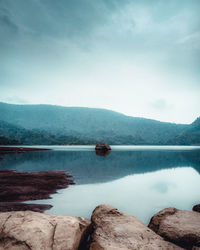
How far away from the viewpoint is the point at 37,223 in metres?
6.85

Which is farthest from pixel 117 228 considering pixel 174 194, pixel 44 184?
pixel 44 184

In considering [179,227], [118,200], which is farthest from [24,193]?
[179,227]

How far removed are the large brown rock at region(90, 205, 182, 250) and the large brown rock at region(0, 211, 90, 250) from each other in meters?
0.79

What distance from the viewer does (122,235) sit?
283 inches

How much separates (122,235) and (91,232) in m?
1.86

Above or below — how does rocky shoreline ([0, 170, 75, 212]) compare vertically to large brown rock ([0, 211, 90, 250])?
below

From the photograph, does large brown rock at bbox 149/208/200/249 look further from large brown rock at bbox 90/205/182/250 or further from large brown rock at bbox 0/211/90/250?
large brown rock at bbox 0/211/90/250

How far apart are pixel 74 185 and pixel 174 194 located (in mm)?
11420

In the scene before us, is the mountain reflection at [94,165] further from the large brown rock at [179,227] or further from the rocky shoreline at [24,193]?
the large brown rock at [179,227]

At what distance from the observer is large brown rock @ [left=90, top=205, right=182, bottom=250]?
21.7ft

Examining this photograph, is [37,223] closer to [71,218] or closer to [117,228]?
[71,218]

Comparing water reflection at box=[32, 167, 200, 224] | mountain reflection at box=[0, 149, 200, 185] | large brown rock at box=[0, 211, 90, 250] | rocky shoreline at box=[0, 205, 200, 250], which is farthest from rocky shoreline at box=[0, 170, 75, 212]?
rocky shoreline at box=[0, 205, 200, 250]

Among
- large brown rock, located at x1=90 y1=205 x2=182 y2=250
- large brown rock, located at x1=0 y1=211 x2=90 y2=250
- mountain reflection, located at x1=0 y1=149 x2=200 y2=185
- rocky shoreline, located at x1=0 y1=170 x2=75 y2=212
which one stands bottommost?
mountain reflection, located at x1=0 y1=149 x2=200 y2=185

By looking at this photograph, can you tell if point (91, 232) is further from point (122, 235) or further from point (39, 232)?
point (39, 232)
